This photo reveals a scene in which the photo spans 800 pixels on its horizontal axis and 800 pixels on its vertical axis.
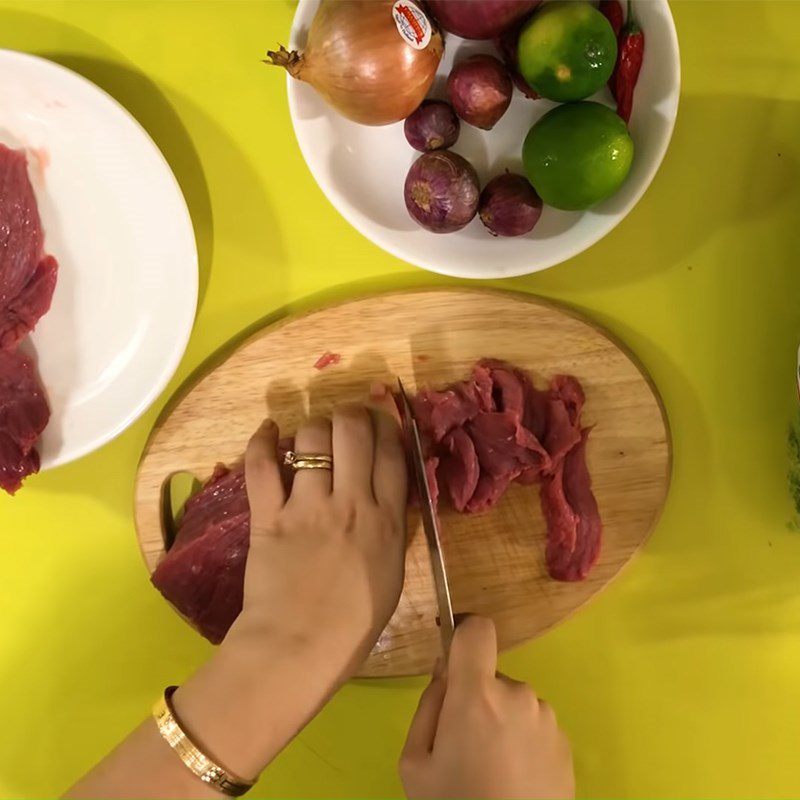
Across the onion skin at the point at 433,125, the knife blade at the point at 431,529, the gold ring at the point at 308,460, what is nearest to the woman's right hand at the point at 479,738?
the knife blade at the point at 431,529

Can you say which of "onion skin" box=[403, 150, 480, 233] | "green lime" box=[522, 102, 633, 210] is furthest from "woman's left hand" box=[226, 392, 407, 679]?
"green lime" box=[522, 102, 633, 210]

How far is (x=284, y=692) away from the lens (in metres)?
1.04

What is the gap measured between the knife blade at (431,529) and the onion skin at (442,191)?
24cm

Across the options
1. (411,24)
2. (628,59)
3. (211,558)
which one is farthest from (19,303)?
(628,59)

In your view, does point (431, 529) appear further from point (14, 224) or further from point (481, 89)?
point (14, 224)

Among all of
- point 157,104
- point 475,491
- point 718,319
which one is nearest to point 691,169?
point 718,319

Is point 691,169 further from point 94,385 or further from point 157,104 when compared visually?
point 94,385

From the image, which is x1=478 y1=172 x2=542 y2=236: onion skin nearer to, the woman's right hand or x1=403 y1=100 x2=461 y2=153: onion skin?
x1=403 y1=100 x2=461 y2=153: onion skin

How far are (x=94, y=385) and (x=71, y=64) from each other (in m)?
0.46

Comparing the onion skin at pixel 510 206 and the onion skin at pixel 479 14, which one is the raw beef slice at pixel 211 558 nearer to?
the onion skin at pixel 510 206

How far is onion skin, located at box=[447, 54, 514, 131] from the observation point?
0.99 meters

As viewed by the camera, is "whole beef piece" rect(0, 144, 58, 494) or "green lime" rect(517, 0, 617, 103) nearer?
"green lime" rect(517, 0, 617, 103)

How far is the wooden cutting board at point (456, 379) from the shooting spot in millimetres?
1120

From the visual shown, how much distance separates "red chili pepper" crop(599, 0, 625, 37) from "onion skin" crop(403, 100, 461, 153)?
0.23 metres
